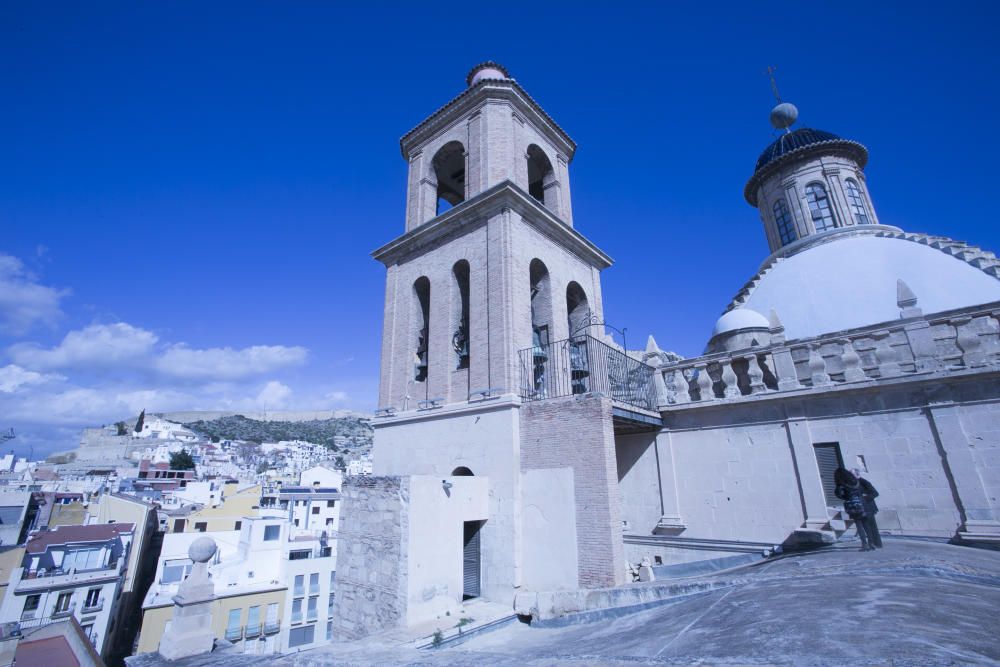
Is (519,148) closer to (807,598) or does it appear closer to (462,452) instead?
(462,452)

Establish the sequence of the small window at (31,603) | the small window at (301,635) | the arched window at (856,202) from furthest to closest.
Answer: the small window at (301,635), the small window at (31,603), the arched window at (856,202)

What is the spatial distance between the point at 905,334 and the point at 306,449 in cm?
12664

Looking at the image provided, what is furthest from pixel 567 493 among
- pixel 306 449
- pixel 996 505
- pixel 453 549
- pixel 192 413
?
pixel 192 413

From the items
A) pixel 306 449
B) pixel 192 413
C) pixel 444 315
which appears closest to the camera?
pixel 444 315

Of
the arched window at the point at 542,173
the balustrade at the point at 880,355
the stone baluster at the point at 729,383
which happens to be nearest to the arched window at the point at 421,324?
the arched window at the point at 542,173

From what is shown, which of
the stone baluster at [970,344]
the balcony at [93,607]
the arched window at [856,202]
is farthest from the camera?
the balcony at [93,607]

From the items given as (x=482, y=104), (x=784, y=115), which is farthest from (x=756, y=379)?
(x=784, y=115)

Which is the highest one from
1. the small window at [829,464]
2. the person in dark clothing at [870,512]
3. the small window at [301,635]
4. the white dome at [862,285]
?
the white dome at [862,285]

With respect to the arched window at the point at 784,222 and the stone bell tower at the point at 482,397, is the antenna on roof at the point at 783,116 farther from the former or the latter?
the stone bell tower at the point at 482,397

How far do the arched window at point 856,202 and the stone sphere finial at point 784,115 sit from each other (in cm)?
603

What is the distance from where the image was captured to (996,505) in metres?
6.71

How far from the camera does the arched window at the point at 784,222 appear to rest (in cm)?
2405

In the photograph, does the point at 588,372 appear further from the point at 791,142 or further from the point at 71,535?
the point at 71,535

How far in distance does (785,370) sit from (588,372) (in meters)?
4.04
